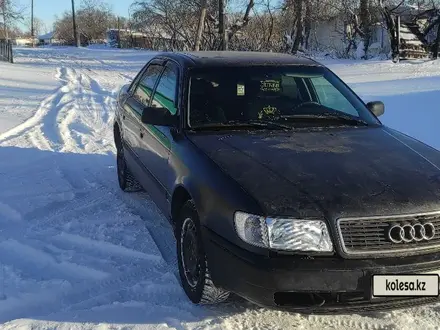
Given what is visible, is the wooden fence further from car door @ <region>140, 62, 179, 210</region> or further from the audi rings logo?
the audi rings logo

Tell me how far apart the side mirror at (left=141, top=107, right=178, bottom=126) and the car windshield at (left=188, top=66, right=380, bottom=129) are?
144 millimetres

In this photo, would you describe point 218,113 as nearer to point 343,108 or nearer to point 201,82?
point 201,82

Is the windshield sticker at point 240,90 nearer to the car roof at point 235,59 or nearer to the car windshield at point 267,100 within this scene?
the car windshield at point 267,100

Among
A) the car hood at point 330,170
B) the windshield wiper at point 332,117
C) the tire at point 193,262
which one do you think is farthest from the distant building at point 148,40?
the tire at point 193,262

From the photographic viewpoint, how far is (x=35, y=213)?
529 centimetres

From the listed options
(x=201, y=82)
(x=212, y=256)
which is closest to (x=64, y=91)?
(x=201, y=82)

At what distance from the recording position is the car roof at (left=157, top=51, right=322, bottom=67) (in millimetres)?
4531

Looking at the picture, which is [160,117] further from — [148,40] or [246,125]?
[148,40]

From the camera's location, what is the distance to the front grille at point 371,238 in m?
2.84

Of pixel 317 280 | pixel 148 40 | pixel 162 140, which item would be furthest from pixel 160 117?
pixel 148 40

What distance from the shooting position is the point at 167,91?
184 inches

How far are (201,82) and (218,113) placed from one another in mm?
355

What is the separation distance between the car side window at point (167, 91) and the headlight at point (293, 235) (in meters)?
1.67

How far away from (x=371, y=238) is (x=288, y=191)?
0.50 meters
